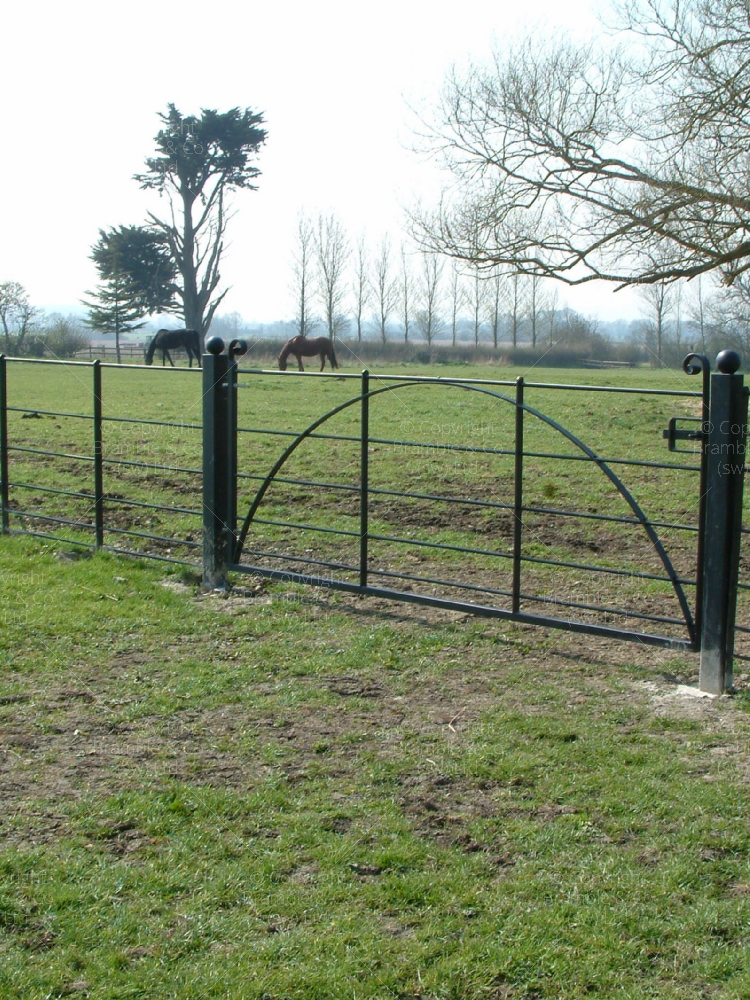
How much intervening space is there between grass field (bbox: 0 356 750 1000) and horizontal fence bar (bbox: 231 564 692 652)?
0.34ft

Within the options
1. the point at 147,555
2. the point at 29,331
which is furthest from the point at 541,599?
the point at 29,331

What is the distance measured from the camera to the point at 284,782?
368 cm

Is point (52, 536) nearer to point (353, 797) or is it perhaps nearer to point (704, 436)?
point (353, 797)

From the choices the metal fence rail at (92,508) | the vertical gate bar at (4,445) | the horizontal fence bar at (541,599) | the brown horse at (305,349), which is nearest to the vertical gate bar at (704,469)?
the horizontal fence bar at (541,599)

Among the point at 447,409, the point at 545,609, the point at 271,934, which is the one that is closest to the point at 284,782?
the point at 271,934

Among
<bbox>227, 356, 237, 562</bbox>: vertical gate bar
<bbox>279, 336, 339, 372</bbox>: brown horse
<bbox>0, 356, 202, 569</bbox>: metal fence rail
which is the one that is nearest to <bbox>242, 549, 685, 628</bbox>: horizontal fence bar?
<bbox>227, 356, 237, 562</bbox>: vertical gate bar

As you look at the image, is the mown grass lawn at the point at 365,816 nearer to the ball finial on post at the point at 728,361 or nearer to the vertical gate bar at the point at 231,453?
the vertical gate bar at the point at 231,453

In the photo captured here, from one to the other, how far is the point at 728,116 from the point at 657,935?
509 inches

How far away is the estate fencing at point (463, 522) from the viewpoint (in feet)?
15.2

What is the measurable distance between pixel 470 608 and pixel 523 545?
2034 millimetres

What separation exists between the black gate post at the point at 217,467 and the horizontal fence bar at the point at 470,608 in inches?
6.5

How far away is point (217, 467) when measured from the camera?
6531 mm

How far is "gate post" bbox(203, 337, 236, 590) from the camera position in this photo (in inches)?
254

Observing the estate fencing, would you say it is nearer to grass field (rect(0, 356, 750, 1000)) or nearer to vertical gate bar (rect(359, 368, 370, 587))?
vertical gate bar (rect(359, 368, 370, 587))
